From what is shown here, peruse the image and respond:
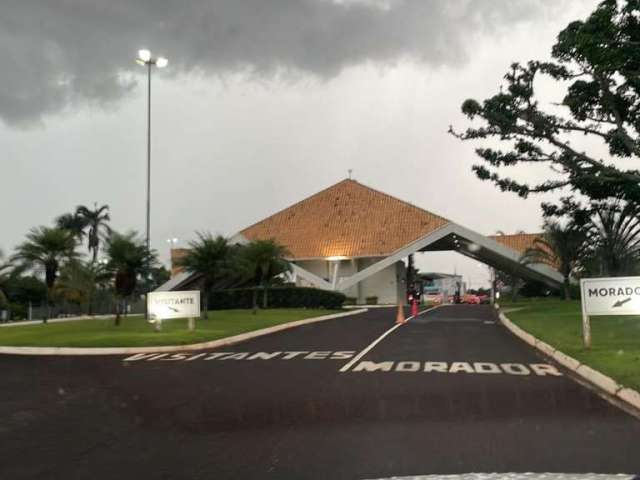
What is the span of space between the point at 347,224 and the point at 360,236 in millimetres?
1931

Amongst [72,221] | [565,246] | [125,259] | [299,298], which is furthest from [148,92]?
[72,221]

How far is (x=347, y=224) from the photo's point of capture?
2186 inches

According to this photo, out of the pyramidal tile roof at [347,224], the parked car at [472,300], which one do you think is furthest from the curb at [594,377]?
the parked car at [472,300]

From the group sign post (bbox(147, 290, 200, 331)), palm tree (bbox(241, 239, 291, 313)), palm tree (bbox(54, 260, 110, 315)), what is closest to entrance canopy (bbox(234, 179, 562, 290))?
palm tree (bbox(241, 239, 291, 313))

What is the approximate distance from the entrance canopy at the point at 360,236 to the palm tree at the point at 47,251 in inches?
650

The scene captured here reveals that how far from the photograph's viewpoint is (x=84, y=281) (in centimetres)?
3591

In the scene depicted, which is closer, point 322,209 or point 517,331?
point 517,331

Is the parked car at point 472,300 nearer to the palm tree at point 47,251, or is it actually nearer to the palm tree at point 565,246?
the palm tree at point 565,246

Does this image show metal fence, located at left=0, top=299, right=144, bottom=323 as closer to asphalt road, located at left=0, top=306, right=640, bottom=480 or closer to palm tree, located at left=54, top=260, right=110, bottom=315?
palm tree, located at left=54, top=260, right=110, bottom=315

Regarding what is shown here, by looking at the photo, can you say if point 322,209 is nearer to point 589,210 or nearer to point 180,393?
point 589,210

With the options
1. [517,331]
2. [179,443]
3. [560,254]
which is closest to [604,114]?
[517,331]

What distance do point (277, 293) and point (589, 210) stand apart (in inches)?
787

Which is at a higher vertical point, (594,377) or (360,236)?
(360,236)

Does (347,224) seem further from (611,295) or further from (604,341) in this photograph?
(611,295)
